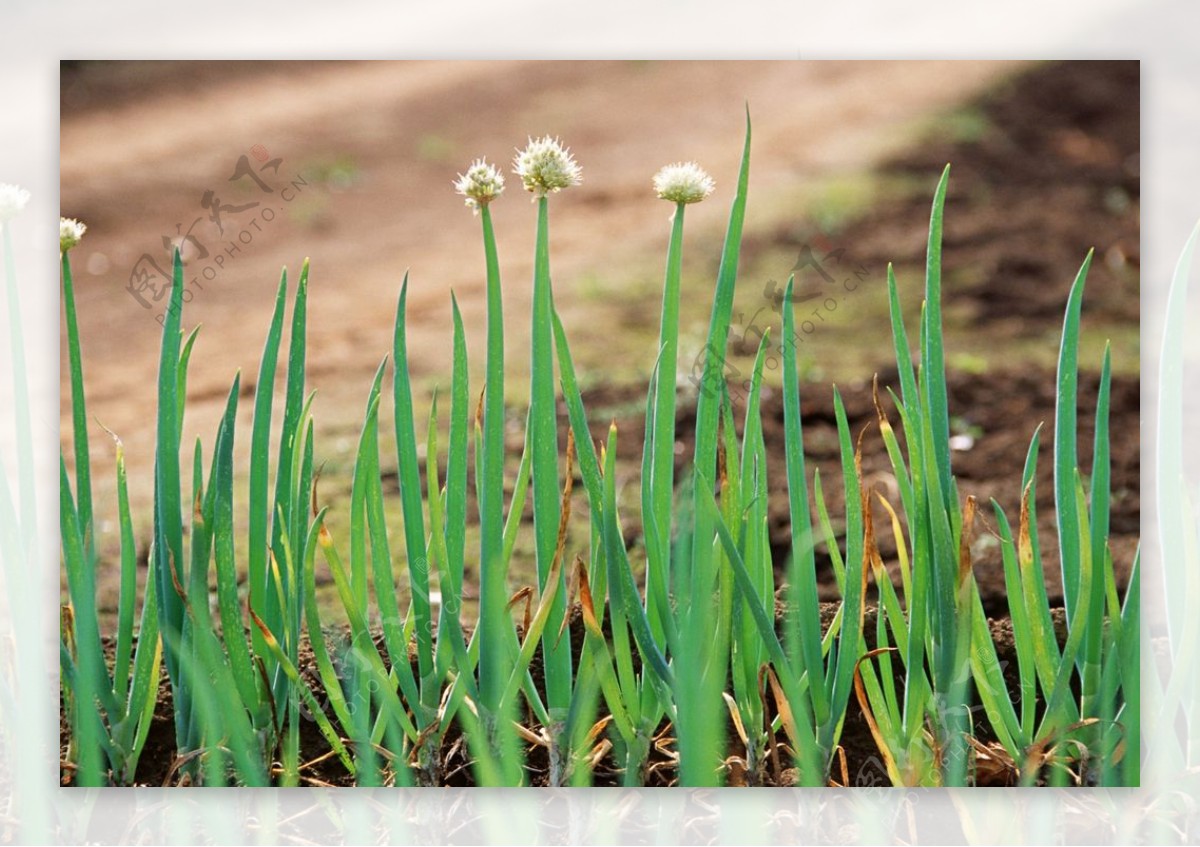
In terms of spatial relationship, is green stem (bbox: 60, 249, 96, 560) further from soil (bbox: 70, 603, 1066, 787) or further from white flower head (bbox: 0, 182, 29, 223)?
soil (bbox: 70, 603, 1066, 787)

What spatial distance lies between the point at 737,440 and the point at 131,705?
90 cm

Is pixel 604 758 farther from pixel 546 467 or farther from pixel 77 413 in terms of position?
pixel 77 413

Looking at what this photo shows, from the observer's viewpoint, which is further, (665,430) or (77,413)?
(77,413)

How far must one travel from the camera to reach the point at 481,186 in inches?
56.8

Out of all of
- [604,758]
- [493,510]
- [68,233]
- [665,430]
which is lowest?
[604,758]

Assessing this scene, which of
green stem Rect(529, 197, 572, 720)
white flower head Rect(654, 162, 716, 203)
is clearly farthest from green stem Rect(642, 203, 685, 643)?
green stem Rect(529, 197, 572, 720)

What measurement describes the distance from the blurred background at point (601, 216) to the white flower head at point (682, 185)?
12 cm

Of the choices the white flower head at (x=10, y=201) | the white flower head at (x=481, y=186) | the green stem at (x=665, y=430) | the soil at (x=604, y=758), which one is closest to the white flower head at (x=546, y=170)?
the white flower head at (x=481, y=186)

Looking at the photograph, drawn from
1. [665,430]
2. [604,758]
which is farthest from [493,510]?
[604,758]

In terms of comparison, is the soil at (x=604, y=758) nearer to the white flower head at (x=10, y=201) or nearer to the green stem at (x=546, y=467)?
the green stem at (x=546, y=467)

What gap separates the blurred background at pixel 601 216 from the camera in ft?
5.02

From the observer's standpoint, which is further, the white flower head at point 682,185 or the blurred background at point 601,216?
the blurred background at point 601,216

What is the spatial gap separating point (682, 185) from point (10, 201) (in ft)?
3.07

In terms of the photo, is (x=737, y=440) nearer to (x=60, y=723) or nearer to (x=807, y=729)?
(x=807, y=729)
